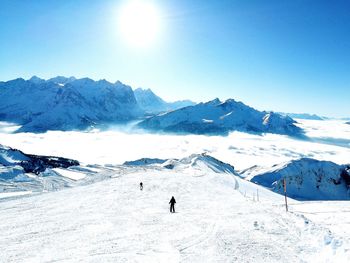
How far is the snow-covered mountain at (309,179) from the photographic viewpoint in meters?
161

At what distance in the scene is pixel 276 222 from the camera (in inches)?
1153

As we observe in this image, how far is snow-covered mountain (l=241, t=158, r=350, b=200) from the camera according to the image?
160750 millimetres

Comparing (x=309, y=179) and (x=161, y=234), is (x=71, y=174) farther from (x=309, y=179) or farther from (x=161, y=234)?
(x=309, y=179)

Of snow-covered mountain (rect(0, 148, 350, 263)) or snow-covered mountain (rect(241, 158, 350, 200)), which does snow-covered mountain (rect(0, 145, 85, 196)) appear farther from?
snow-covered mountain (rect(241, 158, 350, 200))

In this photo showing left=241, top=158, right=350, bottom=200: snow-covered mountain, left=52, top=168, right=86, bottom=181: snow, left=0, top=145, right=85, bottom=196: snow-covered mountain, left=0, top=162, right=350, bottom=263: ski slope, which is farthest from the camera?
left=241, top=158, right=350, bottom=200: snow-covered mountain

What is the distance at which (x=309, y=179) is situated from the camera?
169250 millimetres

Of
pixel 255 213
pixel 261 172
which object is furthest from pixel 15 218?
pixel 261 172

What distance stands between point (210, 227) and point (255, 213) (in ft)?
26.6

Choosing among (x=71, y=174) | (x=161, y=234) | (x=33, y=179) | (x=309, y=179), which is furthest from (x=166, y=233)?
(x=309, y=179)

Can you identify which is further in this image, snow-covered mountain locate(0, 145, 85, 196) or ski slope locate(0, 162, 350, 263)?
snow-covered mountain locate(0, 145, 85, 196)

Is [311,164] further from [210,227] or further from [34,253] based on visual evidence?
[34,253]

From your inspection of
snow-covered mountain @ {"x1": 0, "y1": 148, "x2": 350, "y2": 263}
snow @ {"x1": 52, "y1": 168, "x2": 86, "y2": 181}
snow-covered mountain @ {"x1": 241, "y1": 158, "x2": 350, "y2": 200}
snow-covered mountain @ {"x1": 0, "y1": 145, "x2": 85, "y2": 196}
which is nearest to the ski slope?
snow-covered mountain @ {"x1": 0, "y1": 148, "x2": 350, "y2": 263}

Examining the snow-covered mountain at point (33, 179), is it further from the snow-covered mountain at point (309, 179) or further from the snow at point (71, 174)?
the snow-covered mountain at point (309, 179)

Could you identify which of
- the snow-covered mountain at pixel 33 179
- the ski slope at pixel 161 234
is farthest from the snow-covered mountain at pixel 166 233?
the snow-covered mountain at pixel 33 179
